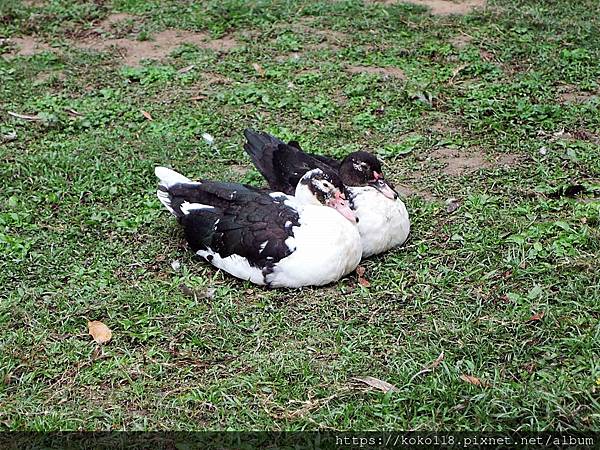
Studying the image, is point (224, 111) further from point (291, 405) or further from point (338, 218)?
point (291, 405)

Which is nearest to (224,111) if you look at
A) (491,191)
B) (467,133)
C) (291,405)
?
(467,133)

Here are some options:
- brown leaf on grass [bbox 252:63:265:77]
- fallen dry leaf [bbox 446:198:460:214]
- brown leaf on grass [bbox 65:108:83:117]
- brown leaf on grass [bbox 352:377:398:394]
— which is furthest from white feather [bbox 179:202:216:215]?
brown leaf on grass [bbox 252:63:265:77]

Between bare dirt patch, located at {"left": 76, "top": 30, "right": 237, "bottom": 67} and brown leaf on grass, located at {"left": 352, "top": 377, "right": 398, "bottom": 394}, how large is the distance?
537 cm

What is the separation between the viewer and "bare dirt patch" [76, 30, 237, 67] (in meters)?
9.18

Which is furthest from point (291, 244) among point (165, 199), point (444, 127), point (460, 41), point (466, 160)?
point (460, 41)

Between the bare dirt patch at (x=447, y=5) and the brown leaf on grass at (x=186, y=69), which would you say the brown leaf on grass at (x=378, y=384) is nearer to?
the brown leaf on grass at (x=186, y=69)

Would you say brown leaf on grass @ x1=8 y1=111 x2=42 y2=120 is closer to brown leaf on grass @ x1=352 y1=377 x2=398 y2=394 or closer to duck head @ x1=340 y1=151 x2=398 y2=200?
duck head @ x1=340 y1=151 x2=398 y2=200

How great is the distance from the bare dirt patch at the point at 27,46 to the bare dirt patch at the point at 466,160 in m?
4.47

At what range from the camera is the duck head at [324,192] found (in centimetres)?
567

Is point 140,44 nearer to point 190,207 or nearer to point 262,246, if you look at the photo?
point 190,207

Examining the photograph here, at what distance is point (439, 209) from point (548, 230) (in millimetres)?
825

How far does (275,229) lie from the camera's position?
214 inches

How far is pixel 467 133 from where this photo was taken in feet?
24.4

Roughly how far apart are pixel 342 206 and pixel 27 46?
516cm
